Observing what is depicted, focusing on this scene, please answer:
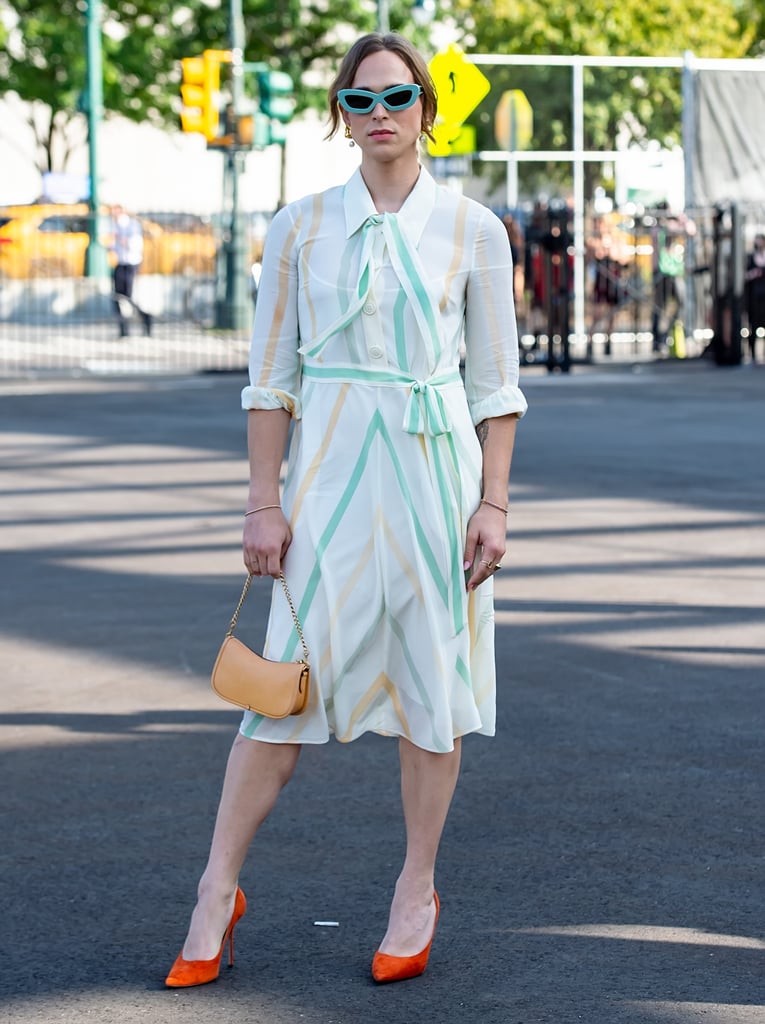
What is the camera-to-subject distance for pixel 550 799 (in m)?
5.26


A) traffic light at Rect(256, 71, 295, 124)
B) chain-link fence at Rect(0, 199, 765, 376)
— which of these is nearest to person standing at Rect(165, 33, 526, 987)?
chain-link fence at Rect(0, 199, 765, 376)

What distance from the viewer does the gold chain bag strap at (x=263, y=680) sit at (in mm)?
3717

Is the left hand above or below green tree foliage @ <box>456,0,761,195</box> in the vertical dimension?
Answer: below

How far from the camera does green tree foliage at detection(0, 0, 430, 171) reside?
141 feet

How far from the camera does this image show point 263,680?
376 cm

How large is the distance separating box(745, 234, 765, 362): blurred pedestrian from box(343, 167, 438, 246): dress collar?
1991cm

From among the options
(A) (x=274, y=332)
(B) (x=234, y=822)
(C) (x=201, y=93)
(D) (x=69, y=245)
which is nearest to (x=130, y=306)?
(C) (x=201, y=93)

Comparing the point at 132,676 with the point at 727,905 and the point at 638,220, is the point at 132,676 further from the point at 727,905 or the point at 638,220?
the point at 638,220

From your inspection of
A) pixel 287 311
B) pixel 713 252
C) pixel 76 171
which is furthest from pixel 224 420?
pixel 76 171

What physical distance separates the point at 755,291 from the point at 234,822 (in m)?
20.7

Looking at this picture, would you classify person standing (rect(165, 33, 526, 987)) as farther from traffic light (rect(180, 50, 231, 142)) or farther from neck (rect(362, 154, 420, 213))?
traffic light (rect(180, 50, 231, 142))

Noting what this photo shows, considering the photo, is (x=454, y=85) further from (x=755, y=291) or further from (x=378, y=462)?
(x=378, y=462)

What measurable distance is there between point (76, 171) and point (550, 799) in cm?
6597

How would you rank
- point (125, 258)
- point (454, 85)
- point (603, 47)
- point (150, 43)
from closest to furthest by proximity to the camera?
point (454, 85)
point (125, 258)
point (150, 43)
point (603, 47)
